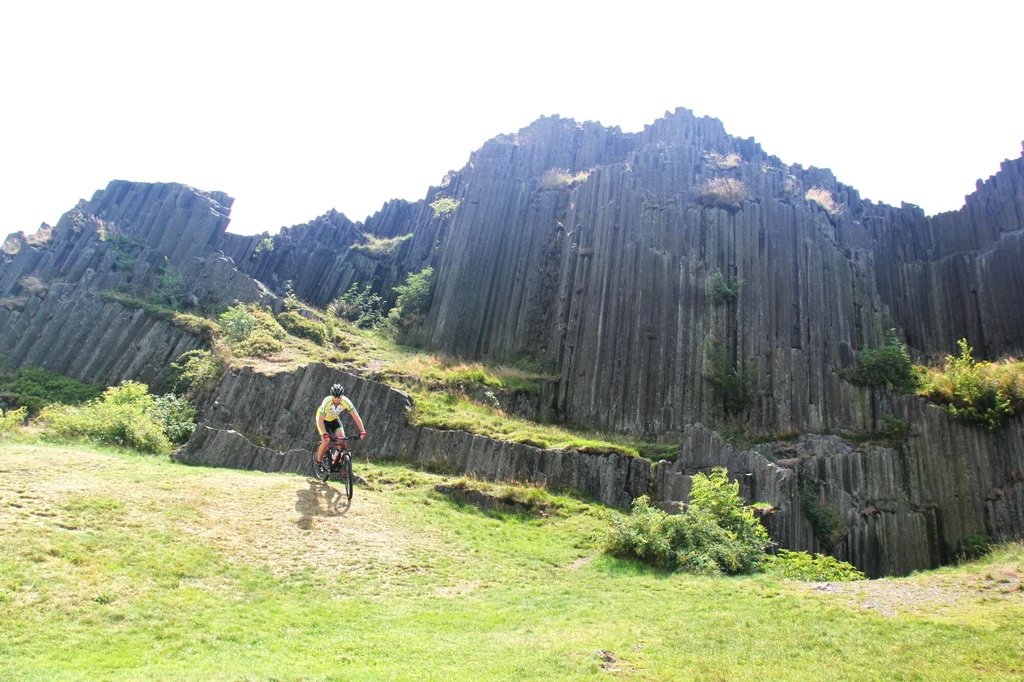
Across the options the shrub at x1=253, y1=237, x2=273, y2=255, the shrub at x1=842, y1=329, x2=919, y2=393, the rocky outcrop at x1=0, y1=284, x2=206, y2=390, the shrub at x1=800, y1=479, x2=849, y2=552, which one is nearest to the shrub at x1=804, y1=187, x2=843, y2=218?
the shrub at x1=842, y1=329, x2=919, y2=393

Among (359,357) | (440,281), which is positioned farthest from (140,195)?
(359,357)

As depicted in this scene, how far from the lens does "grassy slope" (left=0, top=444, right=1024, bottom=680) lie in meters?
8.11

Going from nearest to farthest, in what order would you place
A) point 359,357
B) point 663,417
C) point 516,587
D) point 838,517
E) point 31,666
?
point 31,666
point 516,587
point 838,517
point 663,417
point 359,357

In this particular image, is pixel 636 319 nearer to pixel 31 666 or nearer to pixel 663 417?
pixel 663 417

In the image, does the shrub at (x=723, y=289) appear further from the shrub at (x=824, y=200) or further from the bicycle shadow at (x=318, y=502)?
the bicycle shadow at (x=318, y=502)

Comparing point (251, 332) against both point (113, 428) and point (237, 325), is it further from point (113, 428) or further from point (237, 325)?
point (113, 428)

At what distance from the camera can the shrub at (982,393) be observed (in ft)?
71.5

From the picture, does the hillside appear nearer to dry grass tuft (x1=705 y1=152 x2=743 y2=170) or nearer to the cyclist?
dry grass tuft (x1=705 y1=152 x2=743 y2=170)

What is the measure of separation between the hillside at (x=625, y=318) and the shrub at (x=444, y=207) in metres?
0.21

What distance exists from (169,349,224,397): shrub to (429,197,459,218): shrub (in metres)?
20.7

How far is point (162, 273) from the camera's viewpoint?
4419 centimetres

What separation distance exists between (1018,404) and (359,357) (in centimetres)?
2618

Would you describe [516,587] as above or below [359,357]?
below

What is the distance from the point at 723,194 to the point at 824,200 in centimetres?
742
